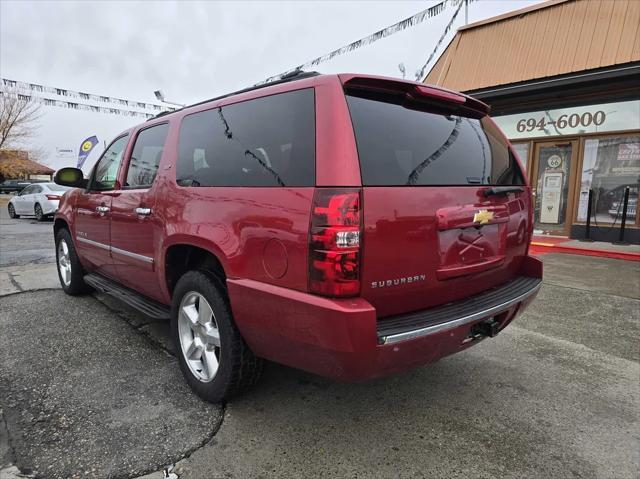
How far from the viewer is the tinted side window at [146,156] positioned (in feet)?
10.6

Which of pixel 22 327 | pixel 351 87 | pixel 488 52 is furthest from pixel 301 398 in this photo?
pixel 488 52

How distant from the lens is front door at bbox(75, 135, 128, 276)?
3814 mm

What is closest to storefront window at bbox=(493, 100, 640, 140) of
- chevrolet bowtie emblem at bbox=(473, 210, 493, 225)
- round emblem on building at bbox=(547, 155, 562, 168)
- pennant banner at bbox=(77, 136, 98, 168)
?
round emblem on building at bbox=(547, 155, 562, 168)

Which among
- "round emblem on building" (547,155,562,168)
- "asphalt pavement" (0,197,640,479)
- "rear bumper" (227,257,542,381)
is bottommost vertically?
"asphalt pavement" (0,197,640,479)

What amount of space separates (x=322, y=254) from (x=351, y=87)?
0.87m

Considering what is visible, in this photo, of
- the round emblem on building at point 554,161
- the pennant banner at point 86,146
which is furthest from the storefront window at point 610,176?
the pennant banner at point 86,146

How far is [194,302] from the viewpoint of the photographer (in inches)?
109

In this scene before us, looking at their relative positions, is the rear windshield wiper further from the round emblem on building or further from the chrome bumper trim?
the round emblem on building

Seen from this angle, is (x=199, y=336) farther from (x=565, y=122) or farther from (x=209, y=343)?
(x=565, y=122)

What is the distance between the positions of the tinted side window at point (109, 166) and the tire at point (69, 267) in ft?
3.15

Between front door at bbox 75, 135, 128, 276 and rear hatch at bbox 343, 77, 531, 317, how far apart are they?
259 centimetres

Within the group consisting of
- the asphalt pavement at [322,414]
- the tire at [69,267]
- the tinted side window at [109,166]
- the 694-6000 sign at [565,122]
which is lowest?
the asphalt pavement at [322,414]

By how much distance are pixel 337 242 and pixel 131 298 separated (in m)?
2.40

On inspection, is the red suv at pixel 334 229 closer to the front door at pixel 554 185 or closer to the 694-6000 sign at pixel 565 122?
the 694-6000 sign at pixel 565 122
